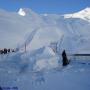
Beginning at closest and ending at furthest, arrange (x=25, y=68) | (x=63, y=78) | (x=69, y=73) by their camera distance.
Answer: (x=63, y=78) → (x=69, y=73) → (x=25, y=68)

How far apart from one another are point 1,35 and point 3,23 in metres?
17.8

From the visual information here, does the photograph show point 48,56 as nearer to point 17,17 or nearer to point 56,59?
point 56,59

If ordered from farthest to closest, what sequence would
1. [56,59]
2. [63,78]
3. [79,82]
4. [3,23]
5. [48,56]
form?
[3,23] < [48,56] < [56,59] < [63,78] < [79,82]

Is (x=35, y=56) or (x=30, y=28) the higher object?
(x=30, y=28)

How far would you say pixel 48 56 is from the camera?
3603 cm

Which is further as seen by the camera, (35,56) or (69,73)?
(35,56)

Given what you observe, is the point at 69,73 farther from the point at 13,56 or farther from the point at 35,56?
the point at 13,56

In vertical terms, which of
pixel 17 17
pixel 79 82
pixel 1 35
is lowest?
pixel 79 82

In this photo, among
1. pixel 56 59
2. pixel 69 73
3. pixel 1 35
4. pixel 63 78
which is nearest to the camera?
pixel 63 78

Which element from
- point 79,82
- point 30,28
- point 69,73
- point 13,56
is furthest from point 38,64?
point 30,28

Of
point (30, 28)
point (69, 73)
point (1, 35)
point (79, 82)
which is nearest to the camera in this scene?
point (79, 82)

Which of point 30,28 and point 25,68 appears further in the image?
point 30,28

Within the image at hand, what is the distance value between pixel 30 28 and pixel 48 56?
507 ft

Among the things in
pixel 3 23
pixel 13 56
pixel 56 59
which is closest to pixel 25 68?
pixel 56 59
